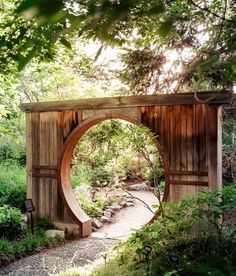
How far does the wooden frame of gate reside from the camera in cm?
566

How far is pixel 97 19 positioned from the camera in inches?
43.2

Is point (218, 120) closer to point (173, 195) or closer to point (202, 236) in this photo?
point (173, 195)

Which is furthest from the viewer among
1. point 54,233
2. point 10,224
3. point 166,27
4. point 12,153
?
point 12,153

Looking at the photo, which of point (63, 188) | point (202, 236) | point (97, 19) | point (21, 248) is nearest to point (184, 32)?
point (202, 236)

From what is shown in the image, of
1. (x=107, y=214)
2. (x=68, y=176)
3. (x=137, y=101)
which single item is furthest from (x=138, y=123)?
(x=107, y=214)

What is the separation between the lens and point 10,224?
21.0 ft

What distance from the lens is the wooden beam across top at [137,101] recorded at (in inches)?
215

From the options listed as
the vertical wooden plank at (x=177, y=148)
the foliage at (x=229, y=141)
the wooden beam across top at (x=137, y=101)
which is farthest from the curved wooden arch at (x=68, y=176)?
the foliage at (x=229, y=141)

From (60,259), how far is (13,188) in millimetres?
4324

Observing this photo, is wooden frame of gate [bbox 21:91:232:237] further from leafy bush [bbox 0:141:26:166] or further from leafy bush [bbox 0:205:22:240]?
leafy bush [bbox 0:141:26:166]

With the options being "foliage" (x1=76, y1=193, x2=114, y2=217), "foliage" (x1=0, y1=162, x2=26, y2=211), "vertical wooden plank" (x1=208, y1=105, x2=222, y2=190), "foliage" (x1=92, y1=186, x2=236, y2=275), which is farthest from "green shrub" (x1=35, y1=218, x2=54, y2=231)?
"vertical wooden plank" (x1=208, y1=105, x2=222, y2=190)

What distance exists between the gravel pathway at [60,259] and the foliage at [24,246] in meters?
0.12

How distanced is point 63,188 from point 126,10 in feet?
20.4

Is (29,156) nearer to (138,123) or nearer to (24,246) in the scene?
(24,246)
